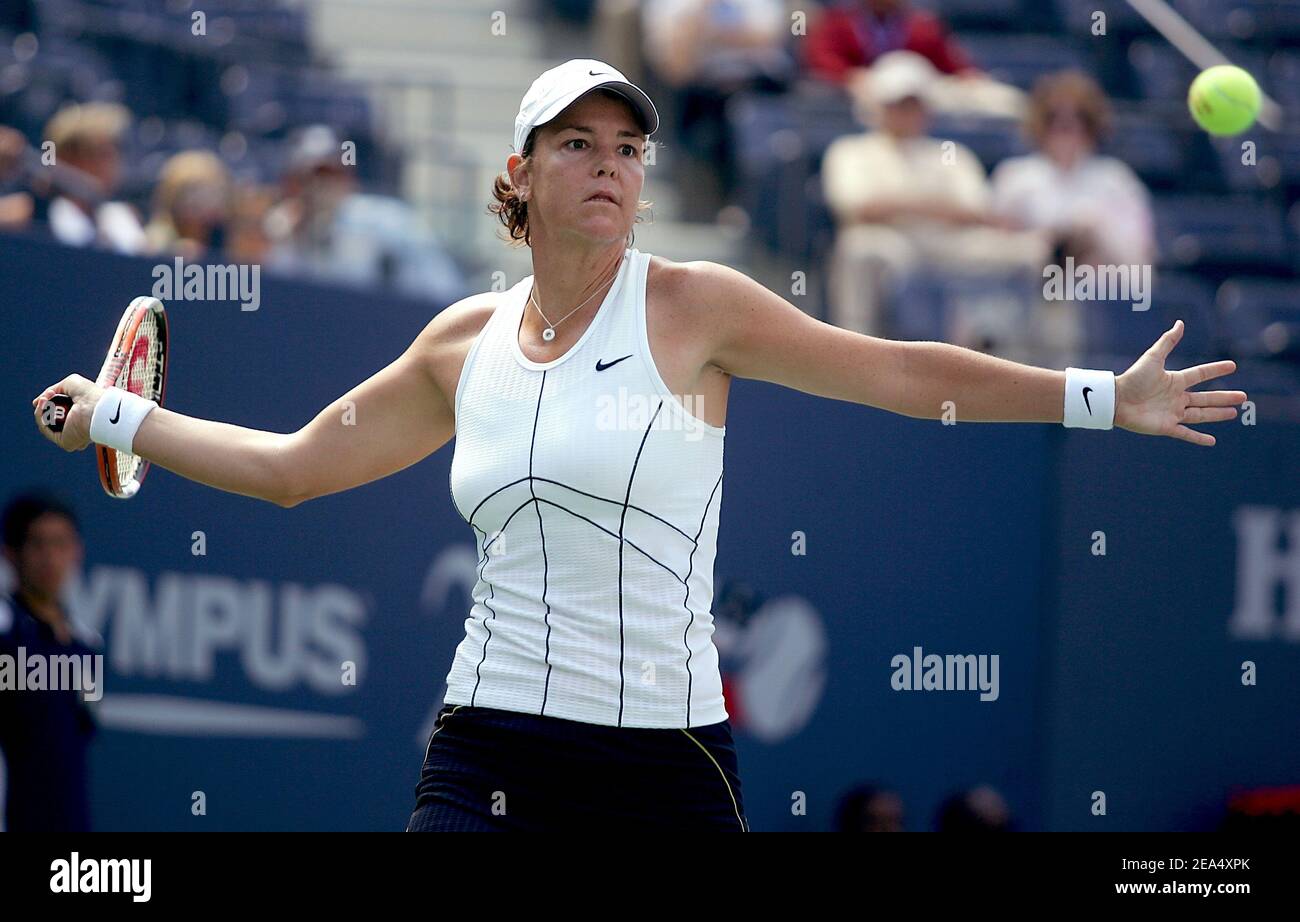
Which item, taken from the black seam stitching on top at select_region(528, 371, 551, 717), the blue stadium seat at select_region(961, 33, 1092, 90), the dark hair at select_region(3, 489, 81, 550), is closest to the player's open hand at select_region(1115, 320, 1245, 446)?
the black seam stitching on top at select_region(528, 371, 551, 717)

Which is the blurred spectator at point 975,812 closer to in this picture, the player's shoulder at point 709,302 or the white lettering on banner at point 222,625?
the white lettering on banner at point 222,625

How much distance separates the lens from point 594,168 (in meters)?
3.35

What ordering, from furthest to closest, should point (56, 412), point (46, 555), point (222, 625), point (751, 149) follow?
1. point (751, 149)
2. point (222, 625)
3. point (46, 555)
4. point (56, 412)

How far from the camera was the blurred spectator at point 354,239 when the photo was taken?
656 centimetres

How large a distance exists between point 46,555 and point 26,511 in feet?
0.68

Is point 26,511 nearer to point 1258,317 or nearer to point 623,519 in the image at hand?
point 623,519

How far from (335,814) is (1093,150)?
13.3 ft

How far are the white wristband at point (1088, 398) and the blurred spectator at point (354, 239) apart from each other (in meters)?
3.38

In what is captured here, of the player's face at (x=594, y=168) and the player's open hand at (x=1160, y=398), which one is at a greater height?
the player's face at (x=594, y=168)

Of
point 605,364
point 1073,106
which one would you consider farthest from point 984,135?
point 605,364

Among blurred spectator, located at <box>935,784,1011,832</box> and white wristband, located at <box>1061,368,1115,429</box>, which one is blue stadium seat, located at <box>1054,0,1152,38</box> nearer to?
blurred spectator, located at <box>935,784,1011,832</box>

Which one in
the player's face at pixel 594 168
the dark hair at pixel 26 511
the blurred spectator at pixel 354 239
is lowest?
the dark hair at pixel 26 511

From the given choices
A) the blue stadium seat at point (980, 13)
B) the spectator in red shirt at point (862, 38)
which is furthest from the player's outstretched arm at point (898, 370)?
the blue stadium seat at point (980, 13)

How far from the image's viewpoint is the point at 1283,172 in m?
8.73
